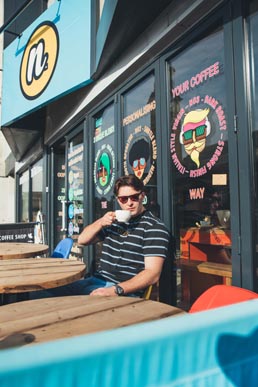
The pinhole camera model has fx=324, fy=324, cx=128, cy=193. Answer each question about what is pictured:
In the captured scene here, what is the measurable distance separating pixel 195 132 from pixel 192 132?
0.04 metres

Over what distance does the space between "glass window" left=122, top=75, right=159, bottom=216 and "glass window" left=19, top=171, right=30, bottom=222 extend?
570 centimetres

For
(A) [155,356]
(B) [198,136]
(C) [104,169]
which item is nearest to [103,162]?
(C) [104,169]

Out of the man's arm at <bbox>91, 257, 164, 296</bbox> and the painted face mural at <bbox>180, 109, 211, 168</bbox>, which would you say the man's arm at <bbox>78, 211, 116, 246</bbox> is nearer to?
the man's arm at <bbox>91, 257, 164, 296</bbox>

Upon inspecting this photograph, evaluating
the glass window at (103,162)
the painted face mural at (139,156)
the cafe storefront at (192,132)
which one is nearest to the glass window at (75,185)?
the glass window at (103,162)

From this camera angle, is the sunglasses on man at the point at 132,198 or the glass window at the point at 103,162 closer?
the sunglasses on man at the point at 132,198

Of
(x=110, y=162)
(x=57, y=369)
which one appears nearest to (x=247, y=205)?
(x=57, y=369)

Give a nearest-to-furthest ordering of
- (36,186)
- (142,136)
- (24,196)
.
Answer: (142,136) < (36,186) < (24,196)

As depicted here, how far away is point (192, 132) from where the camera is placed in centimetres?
248

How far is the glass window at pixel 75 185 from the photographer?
488cm

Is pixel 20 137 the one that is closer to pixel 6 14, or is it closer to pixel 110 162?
pixel 110 162

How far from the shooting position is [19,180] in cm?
979

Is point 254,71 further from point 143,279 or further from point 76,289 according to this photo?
point 76,289

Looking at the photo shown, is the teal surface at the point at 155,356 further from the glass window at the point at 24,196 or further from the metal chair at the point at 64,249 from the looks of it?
the glass window at the point at 24,196

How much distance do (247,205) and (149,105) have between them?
156cm
